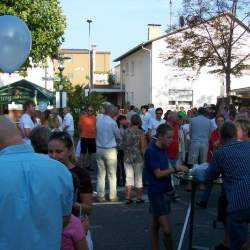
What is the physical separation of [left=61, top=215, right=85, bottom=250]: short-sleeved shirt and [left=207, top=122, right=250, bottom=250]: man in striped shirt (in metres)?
1.93

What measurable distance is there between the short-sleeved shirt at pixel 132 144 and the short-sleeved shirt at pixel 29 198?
308 inches

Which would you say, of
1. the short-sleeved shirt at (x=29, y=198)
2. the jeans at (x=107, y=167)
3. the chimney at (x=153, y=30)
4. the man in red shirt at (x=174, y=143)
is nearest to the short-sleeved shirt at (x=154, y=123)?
the man in red shirt at (x=174, y=143)

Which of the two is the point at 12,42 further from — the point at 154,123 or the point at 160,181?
the point at 154,123

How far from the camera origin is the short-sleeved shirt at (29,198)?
122 inches

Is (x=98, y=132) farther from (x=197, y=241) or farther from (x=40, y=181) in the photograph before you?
(x=40, y=181)

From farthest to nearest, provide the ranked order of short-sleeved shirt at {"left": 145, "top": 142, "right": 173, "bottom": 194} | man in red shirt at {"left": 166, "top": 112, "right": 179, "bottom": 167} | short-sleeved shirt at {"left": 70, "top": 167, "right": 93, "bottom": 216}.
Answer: man in red shirt at {"left": 166, "top": 112, "right": 179, "bottom": 167}, short-sleeved shirt at {"left": 145, "top": 142, "right": 173, "bottom": 194}, short-sleeved shirt at {"left": 70, "top": 167, "right": 93, "bottom": 216}

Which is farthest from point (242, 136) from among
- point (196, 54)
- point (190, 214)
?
point (196, 54)

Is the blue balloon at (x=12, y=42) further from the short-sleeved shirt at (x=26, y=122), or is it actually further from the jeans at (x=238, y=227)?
the jeans at (x=238, y=227)

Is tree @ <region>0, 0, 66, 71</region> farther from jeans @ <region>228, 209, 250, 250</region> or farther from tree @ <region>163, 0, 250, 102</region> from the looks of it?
jeans @ <region>228, 209, 250, 250</region>

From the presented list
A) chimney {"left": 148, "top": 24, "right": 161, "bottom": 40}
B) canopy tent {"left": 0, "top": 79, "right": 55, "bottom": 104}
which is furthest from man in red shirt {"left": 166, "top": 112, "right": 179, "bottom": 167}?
chimney {"left": 148, "top": 24, "right": 161, "bottom": 40}

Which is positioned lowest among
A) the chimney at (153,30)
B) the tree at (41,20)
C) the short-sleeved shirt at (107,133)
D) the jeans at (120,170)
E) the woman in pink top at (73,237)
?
the jeans at (120,170)

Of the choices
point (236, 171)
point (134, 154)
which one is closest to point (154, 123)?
point (134, 154)

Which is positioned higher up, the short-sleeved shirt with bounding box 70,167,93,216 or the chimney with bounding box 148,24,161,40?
the chimney with bounding box 148,24,161,40

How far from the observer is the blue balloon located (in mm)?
8867
